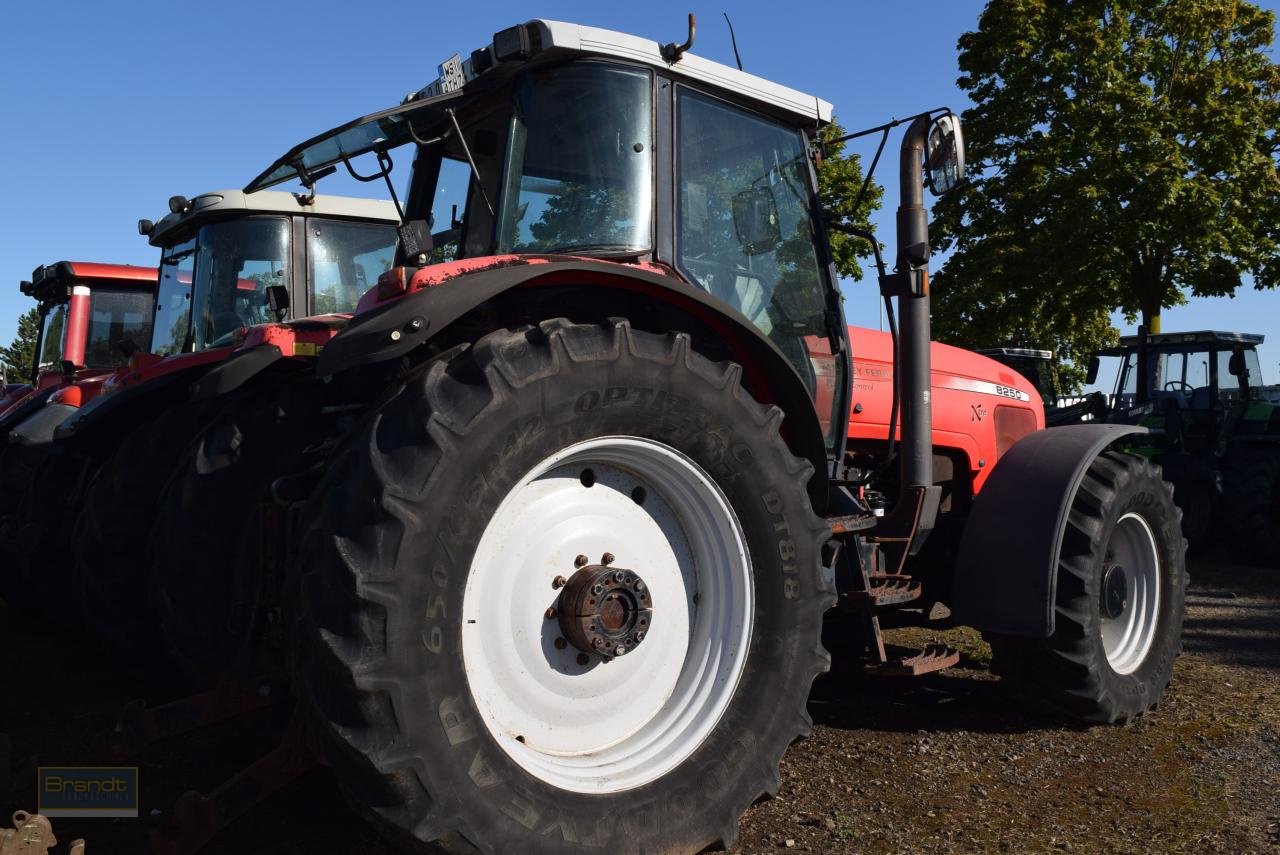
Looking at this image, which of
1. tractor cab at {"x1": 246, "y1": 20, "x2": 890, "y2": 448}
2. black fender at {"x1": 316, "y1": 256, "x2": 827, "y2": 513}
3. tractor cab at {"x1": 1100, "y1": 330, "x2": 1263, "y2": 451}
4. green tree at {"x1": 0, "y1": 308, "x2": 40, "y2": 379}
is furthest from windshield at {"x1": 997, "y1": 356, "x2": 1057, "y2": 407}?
green tree at {"x1": 0, "y1": 308, "x2": 40, "y2": 379}

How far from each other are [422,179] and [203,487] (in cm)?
158

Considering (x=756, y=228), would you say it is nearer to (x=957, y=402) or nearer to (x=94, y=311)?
(x=957, y=402)

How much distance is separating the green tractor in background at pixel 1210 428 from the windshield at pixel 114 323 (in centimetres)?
1025

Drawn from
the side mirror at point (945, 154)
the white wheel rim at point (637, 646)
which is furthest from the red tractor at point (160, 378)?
the side mirror at point (945, 154)

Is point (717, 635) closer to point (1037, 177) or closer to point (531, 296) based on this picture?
point (531, 296)

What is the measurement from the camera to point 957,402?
4.96 m

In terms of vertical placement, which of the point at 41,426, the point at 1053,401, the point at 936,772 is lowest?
the point at 936,772

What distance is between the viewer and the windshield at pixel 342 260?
7781 millimetres

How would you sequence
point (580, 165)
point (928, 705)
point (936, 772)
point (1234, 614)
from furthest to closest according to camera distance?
point (1234, 614), point (928, 705), point (936, 772), point (580, 165)

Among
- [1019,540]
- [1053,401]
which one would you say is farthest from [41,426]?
[1053,401]

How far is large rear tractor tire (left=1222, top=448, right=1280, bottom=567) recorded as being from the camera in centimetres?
1095

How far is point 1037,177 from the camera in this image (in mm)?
18328

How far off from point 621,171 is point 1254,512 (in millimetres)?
10036

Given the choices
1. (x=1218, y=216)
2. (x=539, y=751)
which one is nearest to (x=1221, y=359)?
(x=1218, y=216)
